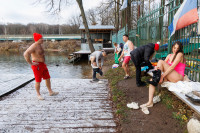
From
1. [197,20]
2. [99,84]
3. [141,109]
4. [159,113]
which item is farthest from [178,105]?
[99,84]

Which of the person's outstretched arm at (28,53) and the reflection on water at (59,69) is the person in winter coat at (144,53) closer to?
the person's outstretched arm at (28,53)

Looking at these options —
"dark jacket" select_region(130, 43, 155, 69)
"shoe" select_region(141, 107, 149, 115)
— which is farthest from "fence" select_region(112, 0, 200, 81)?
"shoe" select_region(141, 107, 149, 115)

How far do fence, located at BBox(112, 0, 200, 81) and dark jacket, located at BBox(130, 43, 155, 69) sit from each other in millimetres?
927

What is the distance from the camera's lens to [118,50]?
8.98m

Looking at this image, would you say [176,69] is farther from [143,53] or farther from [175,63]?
[143,53]

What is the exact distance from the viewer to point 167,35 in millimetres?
5492

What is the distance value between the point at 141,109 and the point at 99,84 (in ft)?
8.75

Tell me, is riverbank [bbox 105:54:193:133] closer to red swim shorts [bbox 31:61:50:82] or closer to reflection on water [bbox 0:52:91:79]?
red swim shorts [bbox 31:61:50:82]

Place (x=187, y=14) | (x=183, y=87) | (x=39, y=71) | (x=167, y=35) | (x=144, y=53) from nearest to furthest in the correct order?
(x=183, y=87) < (x=187, y=14) < (x=39, y=71) < (x=144, y=53) < (x=167, y=35)

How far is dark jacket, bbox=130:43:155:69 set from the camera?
423cm

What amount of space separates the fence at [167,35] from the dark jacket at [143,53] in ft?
3.04

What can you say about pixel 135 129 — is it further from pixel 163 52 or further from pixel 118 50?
pixel 118 50

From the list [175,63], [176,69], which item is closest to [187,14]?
[175,63]

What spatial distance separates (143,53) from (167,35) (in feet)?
5.67
